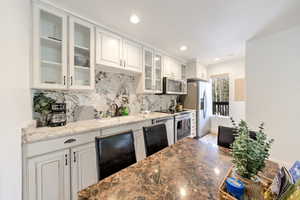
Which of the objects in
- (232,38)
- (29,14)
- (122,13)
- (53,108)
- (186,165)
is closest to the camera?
(186,165)

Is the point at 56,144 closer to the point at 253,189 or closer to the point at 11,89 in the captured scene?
the point at 11,89

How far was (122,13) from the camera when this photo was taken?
1.70m

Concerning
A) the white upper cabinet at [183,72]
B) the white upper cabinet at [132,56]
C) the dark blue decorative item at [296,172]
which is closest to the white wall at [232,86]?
the white upper cabinet at [183,72]

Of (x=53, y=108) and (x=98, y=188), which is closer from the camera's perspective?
(x=98, y=188)

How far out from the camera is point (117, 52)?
85.6 inches

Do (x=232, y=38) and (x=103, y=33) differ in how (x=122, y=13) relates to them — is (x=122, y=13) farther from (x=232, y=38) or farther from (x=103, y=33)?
(x=232, y=38)

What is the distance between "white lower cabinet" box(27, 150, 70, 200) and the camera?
45.2 inches

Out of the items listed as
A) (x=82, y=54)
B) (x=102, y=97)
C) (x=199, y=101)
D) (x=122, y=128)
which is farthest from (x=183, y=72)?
(x=82, y=54)

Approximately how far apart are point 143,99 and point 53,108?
1897mm

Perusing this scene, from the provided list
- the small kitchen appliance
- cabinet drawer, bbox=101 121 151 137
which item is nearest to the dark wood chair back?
cabinet drawer, bbox=101 121 151 137

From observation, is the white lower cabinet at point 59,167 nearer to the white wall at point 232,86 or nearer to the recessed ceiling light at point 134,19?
the recessed ceiling light at point 134,19

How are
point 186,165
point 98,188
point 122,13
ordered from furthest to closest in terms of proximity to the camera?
point 122,13 < point 186,165 < point 98,188

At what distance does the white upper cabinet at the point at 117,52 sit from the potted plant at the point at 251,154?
2032 mm

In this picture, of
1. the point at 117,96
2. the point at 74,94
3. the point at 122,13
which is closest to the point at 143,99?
the point at 117,96
